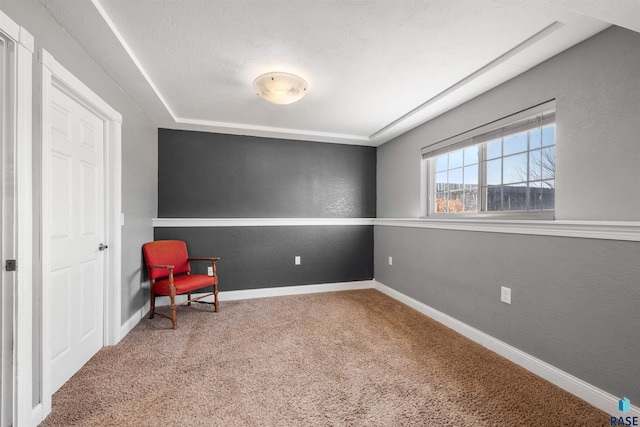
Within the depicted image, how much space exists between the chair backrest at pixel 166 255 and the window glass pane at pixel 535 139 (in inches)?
145

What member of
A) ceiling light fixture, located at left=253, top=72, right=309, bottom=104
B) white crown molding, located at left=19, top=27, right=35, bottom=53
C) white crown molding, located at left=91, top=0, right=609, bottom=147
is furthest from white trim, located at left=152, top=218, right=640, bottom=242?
white crown molding, located at left=19, top=27, right=35, bottom=53

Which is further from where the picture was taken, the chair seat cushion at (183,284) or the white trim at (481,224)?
the chair seat cushion at (183,284)

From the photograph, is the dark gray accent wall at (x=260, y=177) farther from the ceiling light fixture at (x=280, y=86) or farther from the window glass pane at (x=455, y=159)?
the ceiling light fixture at (x=280, y=86)

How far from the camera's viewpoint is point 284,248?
13.0 feet

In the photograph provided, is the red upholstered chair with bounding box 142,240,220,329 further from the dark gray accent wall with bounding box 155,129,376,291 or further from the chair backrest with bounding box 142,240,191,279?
the dark gray accent wall with bounding box 155,129,376,291

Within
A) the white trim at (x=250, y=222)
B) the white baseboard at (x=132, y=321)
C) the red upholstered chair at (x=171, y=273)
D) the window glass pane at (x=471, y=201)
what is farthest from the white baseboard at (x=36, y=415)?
the window glass pane at (x=471, y=201)

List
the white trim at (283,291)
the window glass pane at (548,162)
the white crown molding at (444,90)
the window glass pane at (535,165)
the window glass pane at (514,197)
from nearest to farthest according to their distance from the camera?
1. the white crown molding at (444,90)
2. the window glass pane at (548,162)
3. the window glass pane at (535,165)
4. the window glass pane at (514,197)
5. the white trim at (283,291)

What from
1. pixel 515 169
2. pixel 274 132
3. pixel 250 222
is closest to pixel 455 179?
pixel 515 169

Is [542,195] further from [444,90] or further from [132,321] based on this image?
[132,321]

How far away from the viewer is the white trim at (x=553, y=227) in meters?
1.54

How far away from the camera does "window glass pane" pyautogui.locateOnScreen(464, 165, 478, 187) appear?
2745mm

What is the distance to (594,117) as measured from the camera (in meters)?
1.72

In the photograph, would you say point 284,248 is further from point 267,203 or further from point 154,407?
point 154,407

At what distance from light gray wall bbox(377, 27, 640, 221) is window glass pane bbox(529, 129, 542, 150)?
222 millimetres
